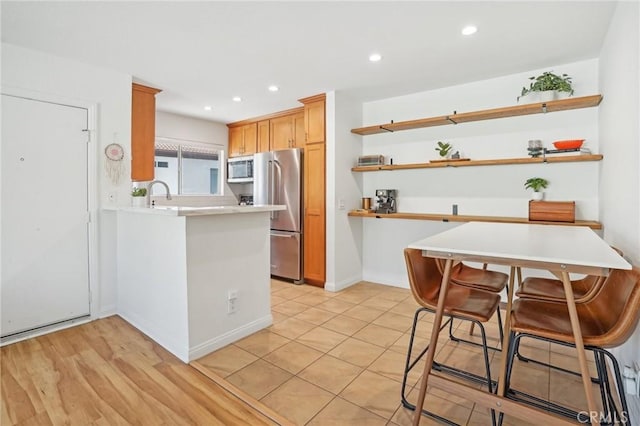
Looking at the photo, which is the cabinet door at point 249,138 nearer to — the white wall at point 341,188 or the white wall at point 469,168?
the white wall at point 341,188

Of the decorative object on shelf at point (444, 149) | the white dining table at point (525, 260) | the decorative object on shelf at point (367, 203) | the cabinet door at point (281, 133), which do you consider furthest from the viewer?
the cabinet door at point (281, 133)

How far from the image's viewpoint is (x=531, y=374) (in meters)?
2.13

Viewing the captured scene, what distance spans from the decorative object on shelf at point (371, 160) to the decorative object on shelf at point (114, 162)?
9.02ft

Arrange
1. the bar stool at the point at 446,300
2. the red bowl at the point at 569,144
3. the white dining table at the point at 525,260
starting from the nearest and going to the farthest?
1. the white dining table at the point at 525,260
2. the bar stool at the point at 446,300
3. the red bowl at the point at 569,144

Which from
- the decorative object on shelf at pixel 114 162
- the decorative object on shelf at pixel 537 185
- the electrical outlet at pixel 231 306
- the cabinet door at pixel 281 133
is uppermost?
the cabinet door at pixel 281 133

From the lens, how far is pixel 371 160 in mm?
4152

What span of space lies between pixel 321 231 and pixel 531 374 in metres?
2.58

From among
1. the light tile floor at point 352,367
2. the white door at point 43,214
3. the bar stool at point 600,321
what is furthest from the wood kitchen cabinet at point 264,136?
the bar stool at point 600,321

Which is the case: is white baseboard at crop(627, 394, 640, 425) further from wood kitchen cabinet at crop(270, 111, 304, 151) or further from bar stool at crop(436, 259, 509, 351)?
wood kitchen cabinet at crop(270, 111, 304, 151)

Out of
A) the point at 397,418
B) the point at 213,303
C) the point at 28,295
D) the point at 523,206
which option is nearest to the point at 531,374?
the point at 397,418

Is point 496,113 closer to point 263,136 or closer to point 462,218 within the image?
point 462,218

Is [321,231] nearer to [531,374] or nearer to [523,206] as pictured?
[523,206]

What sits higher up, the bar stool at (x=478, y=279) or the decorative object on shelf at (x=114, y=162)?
the decorative object on shelf at (x=114, y=162)

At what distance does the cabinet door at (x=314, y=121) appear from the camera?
13.3ft
